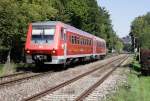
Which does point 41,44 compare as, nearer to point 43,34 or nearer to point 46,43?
point 46,43

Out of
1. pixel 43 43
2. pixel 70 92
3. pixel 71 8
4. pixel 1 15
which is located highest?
pixel 71 8

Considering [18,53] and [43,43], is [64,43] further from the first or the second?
[18,53]

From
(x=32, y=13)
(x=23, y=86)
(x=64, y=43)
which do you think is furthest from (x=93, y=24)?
(x=23, y=86)

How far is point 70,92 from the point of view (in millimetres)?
17297

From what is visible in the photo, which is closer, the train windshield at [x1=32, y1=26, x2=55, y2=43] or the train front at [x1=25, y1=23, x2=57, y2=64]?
the train front at [x1=25, y1=23, x2=57, y2=64]

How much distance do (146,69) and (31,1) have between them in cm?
2053

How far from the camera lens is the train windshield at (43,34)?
28.8 meters

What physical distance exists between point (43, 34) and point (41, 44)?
0.69m

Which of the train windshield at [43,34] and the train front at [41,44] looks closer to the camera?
the train front at [41,44]

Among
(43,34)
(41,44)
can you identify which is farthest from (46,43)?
(43,34)

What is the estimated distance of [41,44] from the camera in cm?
2864

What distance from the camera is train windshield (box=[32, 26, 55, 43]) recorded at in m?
28.8

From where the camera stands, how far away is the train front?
28422mm

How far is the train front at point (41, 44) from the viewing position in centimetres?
2842
